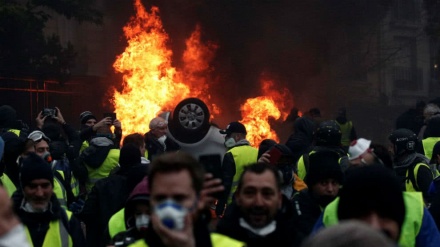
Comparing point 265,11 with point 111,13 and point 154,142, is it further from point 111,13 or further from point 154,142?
point 154,142

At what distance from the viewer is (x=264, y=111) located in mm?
20750

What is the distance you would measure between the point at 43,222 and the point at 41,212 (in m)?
0.06

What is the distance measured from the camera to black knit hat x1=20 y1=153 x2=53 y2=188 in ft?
16.7

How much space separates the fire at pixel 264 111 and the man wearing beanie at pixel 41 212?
13.4 metres

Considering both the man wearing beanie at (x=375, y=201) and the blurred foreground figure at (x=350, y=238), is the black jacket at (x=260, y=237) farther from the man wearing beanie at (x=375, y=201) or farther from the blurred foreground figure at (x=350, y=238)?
the blurred foreground figure at (x=350, y=238)

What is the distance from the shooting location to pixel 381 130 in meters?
28.4

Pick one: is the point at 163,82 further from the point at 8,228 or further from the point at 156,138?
the point at 8,228

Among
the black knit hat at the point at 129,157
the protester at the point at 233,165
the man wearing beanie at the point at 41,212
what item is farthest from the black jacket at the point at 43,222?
the protester at the point at 233,165

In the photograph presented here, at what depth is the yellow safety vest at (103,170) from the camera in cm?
814

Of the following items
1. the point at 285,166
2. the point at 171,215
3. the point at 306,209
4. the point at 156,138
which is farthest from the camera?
the point at 156,138

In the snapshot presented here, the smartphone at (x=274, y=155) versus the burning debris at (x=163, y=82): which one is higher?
the burning debris at (x=163, y=82)

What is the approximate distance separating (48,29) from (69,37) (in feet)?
3.29

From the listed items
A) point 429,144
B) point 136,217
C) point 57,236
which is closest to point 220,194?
point 136,217

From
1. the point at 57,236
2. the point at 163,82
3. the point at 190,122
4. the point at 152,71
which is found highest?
the point at 152,71
